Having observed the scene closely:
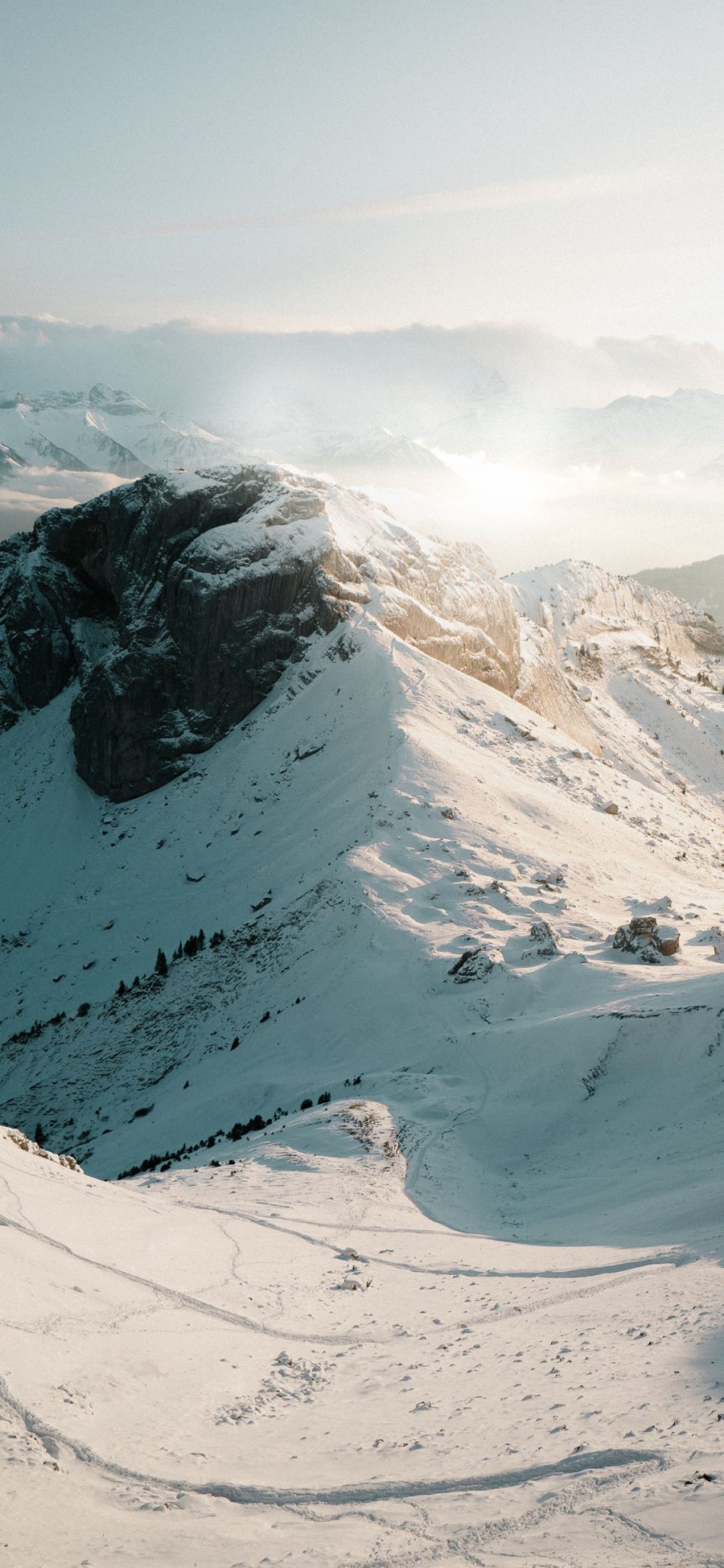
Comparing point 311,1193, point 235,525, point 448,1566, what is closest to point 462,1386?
point 448,1566

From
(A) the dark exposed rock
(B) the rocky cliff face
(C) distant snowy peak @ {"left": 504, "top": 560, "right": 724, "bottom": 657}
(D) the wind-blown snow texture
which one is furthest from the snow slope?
(C) distant snowy peak @ {"left": 504, "top": 560, "right": 724, "bottom": 657}

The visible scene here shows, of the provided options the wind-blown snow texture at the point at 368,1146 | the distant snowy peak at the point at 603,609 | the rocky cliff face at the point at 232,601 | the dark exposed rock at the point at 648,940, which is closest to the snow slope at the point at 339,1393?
the wind-blown snow texture at the point at 368,1146

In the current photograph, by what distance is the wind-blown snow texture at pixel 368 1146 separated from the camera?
970 cm

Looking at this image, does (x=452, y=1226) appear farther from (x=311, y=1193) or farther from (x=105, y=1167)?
(x=105, y=1167)

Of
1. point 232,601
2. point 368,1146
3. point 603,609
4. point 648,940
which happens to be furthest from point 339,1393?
point 603,609

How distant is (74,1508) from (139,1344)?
424 centimetres

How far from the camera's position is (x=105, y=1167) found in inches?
1303

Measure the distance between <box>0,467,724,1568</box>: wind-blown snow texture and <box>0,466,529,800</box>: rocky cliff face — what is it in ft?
5.29

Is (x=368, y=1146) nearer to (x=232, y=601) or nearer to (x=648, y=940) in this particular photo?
(x=648, y=940)

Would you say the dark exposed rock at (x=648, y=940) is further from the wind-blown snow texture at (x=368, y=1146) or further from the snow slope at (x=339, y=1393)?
the snow slope at (x=339, y=1393)

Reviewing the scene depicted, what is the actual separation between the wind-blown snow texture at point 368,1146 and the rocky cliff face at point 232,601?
5.29 ft

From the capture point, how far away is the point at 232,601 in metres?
70.7

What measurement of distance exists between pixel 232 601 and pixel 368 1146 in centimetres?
5214

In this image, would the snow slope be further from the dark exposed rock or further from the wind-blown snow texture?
the dark exposed rock
